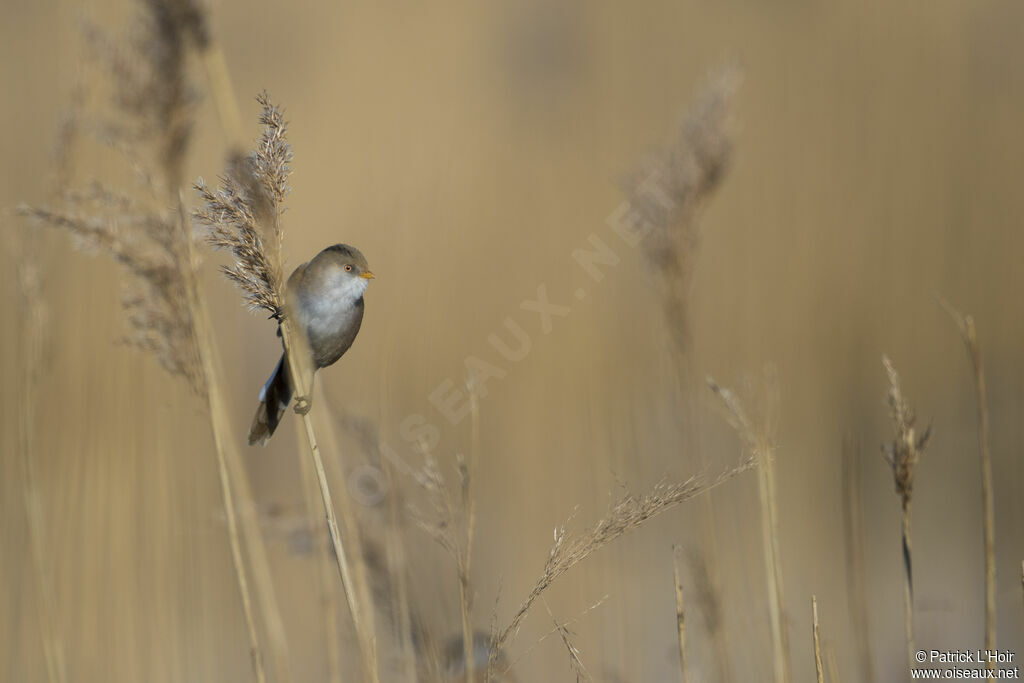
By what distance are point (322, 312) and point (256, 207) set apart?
0.59 metres

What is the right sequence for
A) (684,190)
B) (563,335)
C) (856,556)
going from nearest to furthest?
(684,190), (856,556), (563,335)

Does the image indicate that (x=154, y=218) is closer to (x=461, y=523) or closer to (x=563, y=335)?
(x=461, y=523)

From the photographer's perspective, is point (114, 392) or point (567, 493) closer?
point (114, 392)

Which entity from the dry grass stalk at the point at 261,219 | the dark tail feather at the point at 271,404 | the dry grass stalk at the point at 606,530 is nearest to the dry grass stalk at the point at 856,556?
the dry grass stalk at the point at 606,530

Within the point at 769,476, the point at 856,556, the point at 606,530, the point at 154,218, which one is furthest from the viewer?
the point at 856,556

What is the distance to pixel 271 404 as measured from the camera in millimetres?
2109

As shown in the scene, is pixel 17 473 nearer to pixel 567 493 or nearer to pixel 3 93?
pixel 567 493

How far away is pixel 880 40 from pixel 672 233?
15.4ft

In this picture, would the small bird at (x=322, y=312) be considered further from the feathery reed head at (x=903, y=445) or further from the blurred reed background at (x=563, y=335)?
the feathery reed head at (x=903, y=445)

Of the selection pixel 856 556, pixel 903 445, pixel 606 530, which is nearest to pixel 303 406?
pixel 606 530

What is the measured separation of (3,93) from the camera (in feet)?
17.0

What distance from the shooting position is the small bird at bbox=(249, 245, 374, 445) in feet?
6.84

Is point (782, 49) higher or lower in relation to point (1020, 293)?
higher

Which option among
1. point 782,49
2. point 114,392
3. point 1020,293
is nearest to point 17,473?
point 114,392
